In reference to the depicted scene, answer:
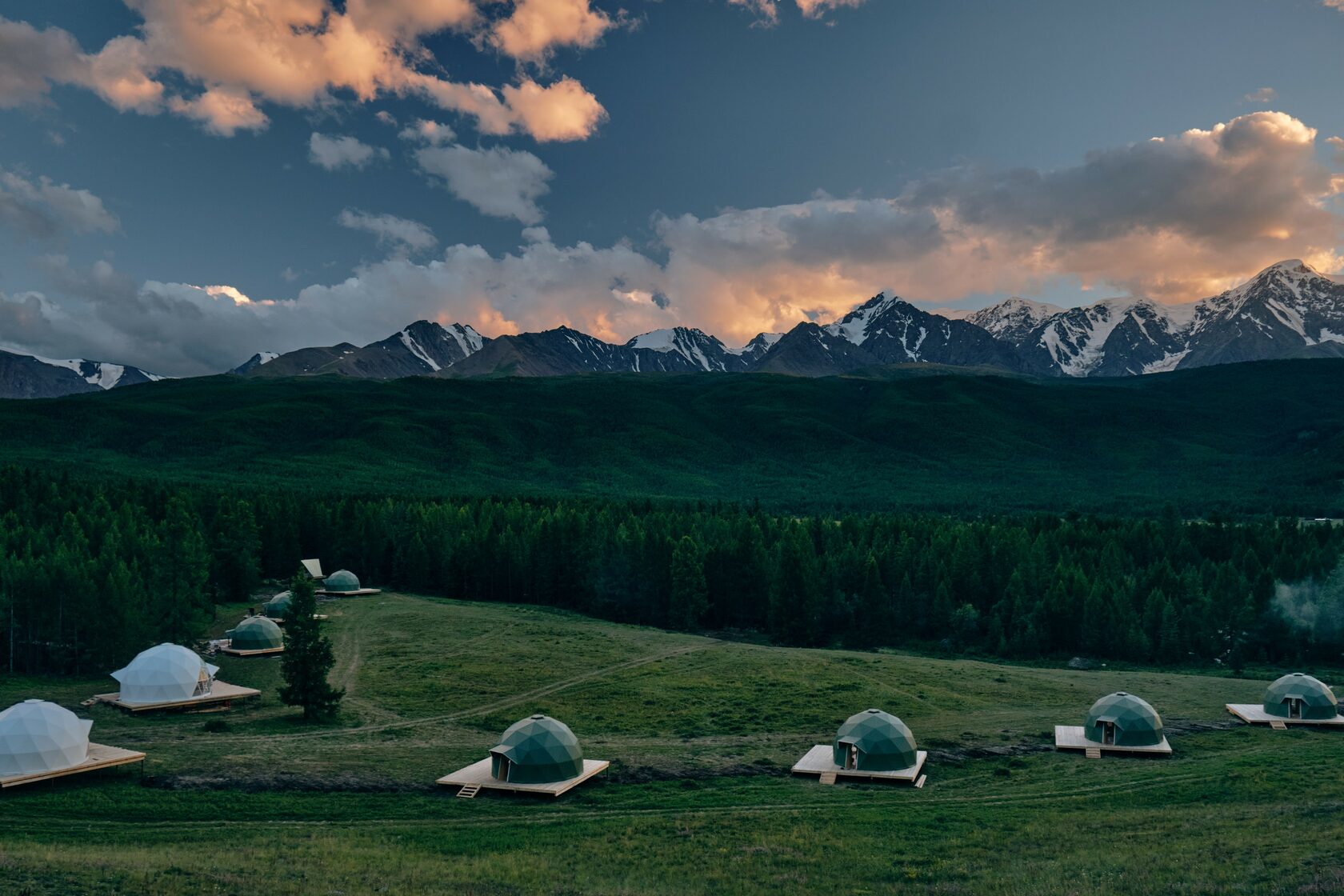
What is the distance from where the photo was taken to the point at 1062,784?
5016 centimetres

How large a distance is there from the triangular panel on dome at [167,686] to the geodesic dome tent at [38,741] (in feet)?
54.6

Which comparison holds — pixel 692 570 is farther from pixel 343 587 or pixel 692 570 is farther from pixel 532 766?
pixel 532 766

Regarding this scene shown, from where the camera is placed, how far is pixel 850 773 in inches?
2031

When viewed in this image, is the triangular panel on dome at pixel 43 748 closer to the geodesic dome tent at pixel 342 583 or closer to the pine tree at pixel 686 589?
the geodesic dome tent at pixel 342 583

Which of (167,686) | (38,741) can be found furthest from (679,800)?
(167,686)

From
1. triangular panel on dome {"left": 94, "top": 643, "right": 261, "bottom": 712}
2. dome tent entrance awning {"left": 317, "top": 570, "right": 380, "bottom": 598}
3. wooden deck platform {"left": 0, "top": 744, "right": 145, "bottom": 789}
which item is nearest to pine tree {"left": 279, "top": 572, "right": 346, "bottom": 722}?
triangular panel on dome {"left": 94, "top": 643, "right": 261, "bottom": 712}

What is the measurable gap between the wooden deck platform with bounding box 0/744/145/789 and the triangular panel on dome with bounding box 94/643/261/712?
1329cm

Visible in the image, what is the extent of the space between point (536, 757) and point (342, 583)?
86.0 meters

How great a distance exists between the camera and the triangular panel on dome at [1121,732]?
57844 mm

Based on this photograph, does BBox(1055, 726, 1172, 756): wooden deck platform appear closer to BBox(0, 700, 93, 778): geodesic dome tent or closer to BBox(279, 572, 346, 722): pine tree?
BBox(279, 572, 346, 722): pine tree

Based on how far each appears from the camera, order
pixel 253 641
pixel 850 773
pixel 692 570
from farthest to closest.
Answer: pixel 692 570 → pixel 253 641 → pixel 850 773

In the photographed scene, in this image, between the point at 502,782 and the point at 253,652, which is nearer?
the point at 502,782

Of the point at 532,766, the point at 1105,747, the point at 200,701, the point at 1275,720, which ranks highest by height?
the point at 532,766

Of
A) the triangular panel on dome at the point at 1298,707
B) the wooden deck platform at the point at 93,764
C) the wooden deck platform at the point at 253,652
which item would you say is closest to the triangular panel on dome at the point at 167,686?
the wooden deck platform at the point at 93,764
